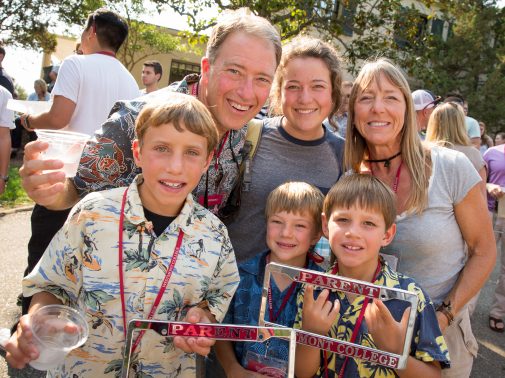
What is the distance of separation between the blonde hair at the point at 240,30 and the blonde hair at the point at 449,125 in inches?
111

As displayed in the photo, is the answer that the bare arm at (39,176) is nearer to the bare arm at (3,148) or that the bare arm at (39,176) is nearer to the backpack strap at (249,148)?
the backpack strap at (249,148)

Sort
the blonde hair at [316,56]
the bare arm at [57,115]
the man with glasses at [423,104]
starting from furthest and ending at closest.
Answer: the man with glasses at [423,104] < the bare arm at [57,115] < the blonde hair at [316,56]

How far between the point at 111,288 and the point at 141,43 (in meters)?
25.3

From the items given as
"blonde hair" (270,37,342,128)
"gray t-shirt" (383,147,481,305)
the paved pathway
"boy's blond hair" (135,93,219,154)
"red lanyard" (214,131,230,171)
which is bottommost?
the paved pathway

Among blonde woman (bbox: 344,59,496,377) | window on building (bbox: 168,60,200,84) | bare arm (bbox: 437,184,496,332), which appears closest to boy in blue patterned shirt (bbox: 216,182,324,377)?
blonde woman (bbox: 344,59,496,377)

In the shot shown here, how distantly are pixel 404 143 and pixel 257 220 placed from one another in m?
0.87

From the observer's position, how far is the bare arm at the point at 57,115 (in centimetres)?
360

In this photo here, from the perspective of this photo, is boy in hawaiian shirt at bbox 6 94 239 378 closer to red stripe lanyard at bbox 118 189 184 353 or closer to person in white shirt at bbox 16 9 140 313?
red stripe lanyard at bbox 118 189 184 353

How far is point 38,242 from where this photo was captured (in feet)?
10.7

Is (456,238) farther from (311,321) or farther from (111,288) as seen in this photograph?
(111,288)

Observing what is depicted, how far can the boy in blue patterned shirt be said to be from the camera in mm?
2164

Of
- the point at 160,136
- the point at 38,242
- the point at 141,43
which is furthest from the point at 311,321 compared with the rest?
the point at 141,43

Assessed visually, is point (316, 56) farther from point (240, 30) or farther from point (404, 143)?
point (404, 143)

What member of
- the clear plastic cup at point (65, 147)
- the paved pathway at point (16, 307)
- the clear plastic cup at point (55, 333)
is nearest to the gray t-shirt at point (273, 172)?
the clear plastic cup at point (65, 147)
